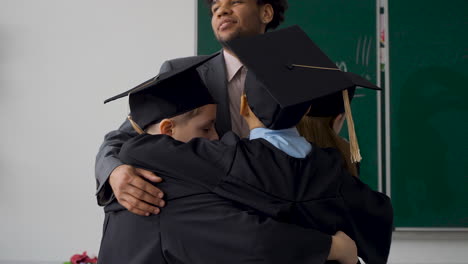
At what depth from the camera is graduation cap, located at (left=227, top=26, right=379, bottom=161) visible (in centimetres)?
127

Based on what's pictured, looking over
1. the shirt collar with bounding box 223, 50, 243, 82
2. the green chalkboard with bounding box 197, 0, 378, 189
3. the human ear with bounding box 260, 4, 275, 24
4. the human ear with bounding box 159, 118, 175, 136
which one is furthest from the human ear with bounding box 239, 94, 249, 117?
the green chalkboard with bounding box 197, 0, 378, 189

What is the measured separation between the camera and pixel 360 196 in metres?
1.33

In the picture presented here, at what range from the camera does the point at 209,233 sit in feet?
3.90

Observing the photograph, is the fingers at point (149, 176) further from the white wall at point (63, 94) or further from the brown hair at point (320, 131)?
the white wall at point (63, 94)

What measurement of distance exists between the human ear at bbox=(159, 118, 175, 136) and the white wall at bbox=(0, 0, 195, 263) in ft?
8.24

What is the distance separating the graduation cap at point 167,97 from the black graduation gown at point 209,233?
0.99 ft

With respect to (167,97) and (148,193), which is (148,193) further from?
(167,97)

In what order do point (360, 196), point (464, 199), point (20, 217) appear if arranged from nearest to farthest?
point (360, 196) → point (464, 199) → point (20, 217)

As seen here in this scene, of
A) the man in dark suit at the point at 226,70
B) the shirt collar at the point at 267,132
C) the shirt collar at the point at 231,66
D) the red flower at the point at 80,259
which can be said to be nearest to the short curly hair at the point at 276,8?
the man in dark suit at the point at 226,70

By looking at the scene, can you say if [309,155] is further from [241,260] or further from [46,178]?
[46,178]

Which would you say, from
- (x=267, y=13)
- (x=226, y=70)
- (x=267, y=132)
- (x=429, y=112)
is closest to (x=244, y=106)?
(x=267, y=132)

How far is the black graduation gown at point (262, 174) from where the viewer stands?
47.2 inches

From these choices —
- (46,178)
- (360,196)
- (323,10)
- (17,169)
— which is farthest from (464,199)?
(17,169)

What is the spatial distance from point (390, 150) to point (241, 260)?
277 cm
